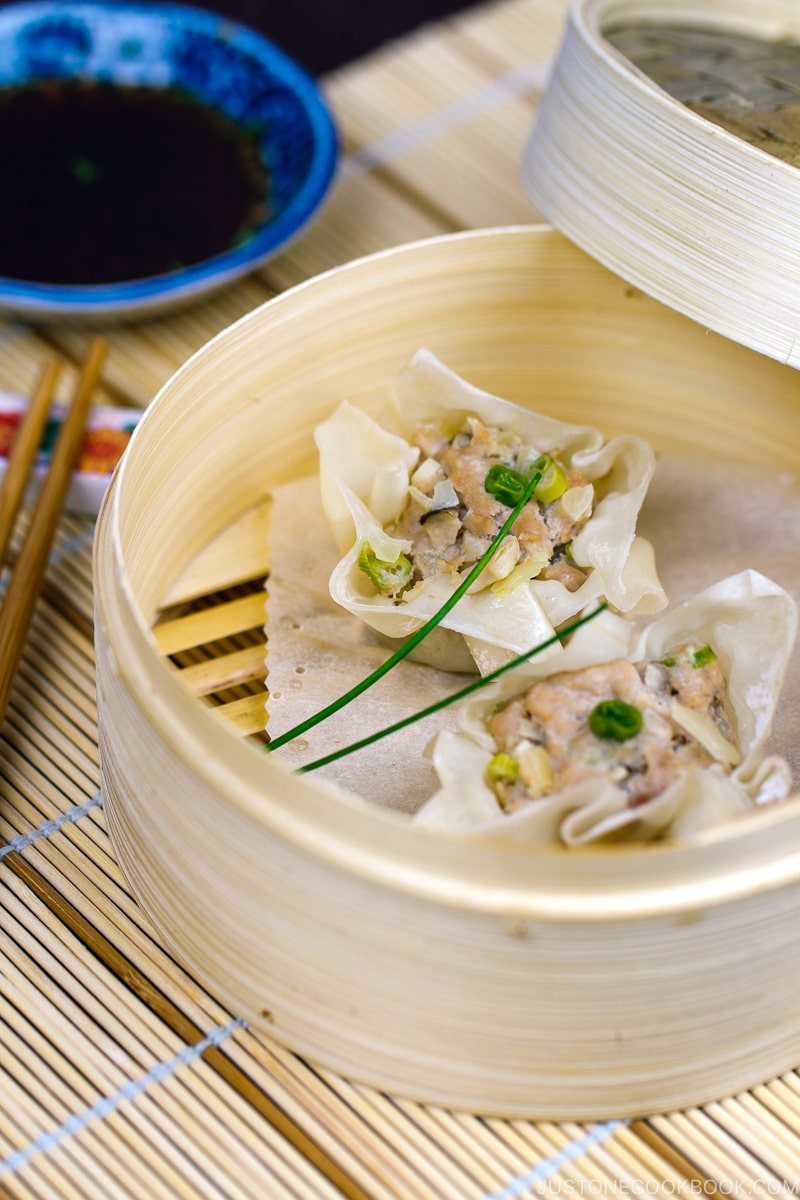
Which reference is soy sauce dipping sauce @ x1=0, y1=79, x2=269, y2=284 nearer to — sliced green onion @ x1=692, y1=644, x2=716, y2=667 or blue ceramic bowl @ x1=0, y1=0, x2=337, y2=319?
blue ceramic bowl @ x1=0, y1=0, x2=337, y2=319

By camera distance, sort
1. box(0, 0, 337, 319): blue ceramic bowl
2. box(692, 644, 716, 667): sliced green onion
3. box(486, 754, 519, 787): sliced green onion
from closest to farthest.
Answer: box(486, 754, 519, 787): sliced green onion < box(692, 644, 716, 667): sliced green onion < box(0, 0, 337, 319): blue ceramic bowl

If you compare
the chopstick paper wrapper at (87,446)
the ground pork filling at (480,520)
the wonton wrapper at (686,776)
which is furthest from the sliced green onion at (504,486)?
the chopstick paper wrapper at (87,446)

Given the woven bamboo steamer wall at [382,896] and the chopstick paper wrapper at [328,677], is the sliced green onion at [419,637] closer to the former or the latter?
the chopstick paper wrapper at [328,677]

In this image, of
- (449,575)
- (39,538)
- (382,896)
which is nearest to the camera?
(382,896)

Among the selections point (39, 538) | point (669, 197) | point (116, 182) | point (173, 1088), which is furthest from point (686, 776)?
point (116, 182)

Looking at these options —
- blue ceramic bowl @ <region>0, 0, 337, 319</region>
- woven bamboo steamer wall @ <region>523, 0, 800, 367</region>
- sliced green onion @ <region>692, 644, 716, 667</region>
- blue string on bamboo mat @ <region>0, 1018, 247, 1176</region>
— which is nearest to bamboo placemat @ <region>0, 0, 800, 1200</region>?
blue string on bamboo mat @ <region>0, 1018, 247, 1176</region>

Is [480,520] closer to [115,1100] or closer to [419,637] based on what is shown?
[419,637]

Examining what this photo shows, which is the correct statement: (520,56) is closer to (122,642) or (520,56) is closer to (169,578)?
(169,578)
